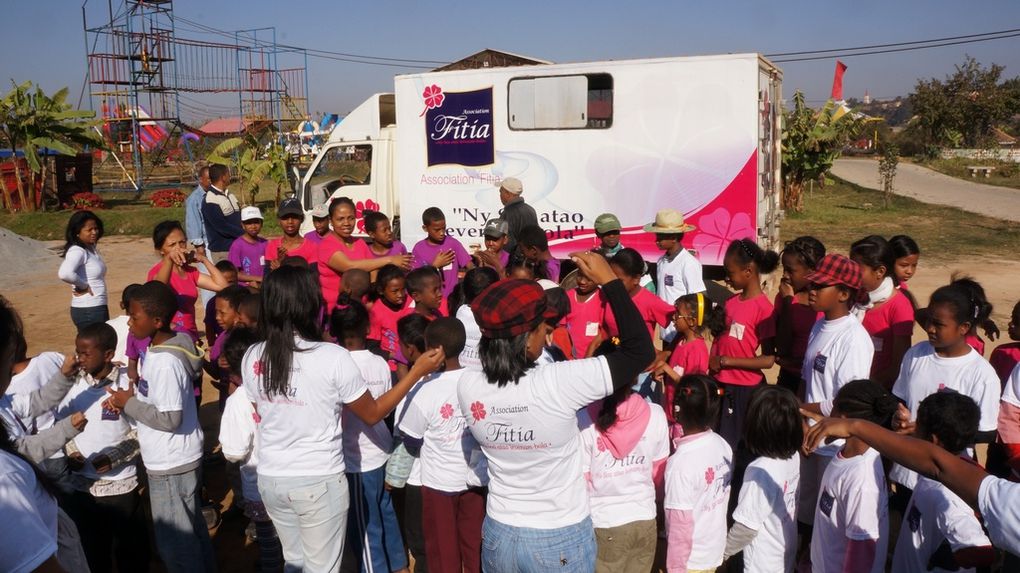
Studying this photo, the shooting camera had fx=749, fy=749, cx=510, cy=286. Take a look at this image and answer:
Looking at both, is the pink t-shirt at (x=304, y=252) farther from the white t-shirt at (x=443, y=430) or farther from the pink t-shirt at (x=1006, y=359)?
the pink t-shirt at (x=1006, y=359)

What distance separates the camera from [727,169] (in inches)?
356

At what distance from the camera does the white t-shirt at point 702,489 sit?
3443 mm

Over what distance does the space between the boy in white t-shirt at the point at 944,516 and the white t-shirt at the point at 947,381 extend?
0.48m

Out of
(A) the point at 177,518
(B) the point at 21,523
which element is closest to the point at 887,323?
(A) the point at 177,518

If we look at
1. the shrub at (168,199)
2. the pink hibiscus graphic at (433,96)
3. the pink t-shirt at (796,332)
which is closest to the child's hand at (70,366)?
the pink t-shirt at (796,332)

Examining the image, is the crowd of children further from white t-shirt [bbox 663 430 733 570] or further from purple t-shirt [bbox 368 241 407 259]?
purple t-shirt [bbox 368 241 407 259]

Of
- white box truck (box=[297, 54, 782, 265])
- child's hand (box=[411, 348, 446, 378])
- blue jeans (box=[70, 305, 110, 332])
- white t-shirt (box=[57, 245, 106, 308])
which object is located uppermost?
white box truck (box=[297, 54, 782, 265])

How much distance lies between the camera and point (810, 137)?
19844mm

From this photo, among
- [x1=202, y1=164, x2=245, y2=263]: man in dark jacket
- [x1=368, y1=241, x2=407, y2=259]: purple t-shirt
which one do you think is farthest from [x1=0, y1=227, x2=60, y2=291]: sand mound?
[x1=368, y1=241, x2=407, y2=259]: purple t-shirt

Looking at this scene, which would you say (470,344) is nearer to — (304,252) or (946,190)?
(304,252)

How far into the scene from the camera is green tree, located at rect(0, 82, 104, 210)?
2091 cm

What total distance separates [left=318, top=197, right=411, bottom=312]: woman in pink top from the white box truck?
3.99 metres

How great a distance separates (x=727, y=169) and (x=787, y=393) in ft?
20.3

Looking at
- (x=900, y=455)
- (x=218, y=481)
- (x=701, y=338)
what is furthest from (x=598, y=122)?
(x=900, y=455)
